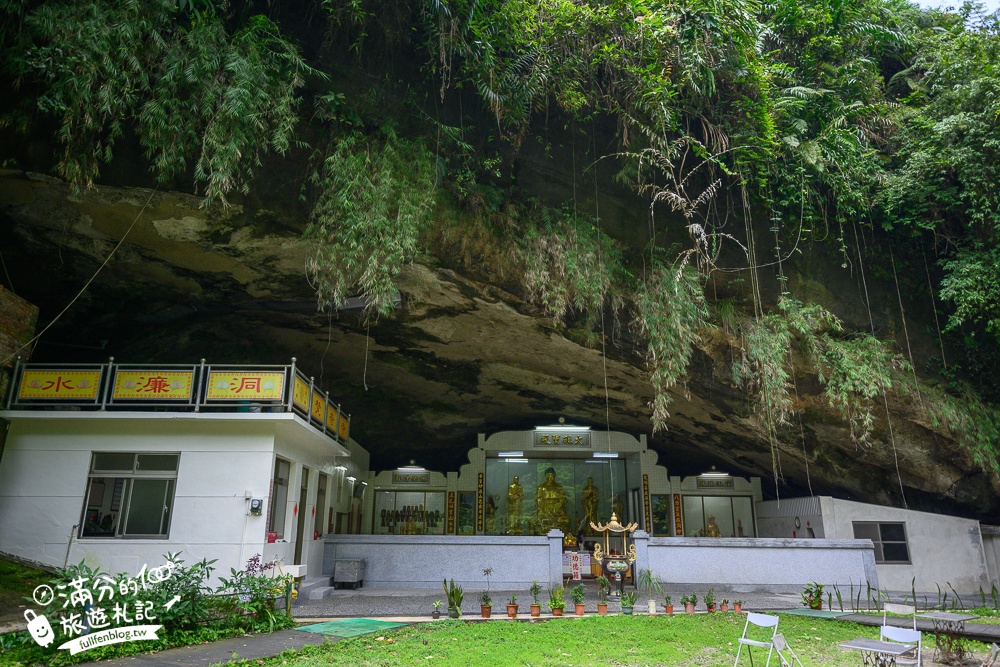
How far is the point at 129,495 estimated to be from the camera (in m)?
9.02

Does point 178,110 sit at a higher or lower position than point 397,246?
higher

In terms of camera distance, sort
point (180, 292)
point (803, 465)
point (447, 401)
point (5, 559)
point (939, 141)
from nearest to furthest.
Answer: point (5, 559) < point (939, 141) < point (180, 292) < point (803, 465) < point (447, 401)

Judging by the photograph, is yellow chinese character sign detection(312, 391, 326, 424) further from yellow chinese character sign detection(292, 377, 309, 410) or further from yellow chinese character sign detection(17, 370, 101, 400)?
yellow chinese character sign detection(17, 370, 101, 400)

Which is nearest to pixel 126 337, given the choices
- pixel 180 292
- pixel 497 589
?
pixel 180 292

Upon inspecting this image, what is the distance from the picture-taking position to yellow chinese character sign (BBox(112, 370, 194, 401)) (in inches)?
357

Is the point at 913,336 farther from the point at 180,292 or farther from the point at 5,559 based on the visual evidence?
the point at 5,559

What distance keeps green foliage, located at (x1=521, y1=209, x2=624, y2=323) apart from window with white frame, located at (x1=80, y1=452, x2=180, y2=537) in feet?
19.8

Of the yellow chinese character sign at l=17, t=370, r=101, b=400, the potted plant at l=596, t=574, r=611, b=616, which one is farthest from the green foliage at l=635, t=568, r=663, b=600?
the yellow chinese character sign at l=17, t=370, r=101, b=400

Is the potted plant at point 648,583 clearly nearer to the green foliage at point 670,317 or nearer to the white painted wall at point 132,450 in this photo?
the green foliage at point 670,317

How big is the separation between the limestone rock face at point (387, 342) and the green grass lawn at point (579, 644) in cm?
433

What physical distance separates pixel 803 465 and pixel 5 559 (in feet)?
47.5

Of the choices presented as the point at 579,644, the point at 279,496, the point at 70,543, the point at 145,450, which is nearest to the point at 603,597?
the point at 579,644

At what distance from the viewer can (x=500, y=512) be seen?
17.9 m

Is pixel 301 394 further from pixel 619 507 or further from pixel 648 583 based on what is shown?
pixel 619 507
